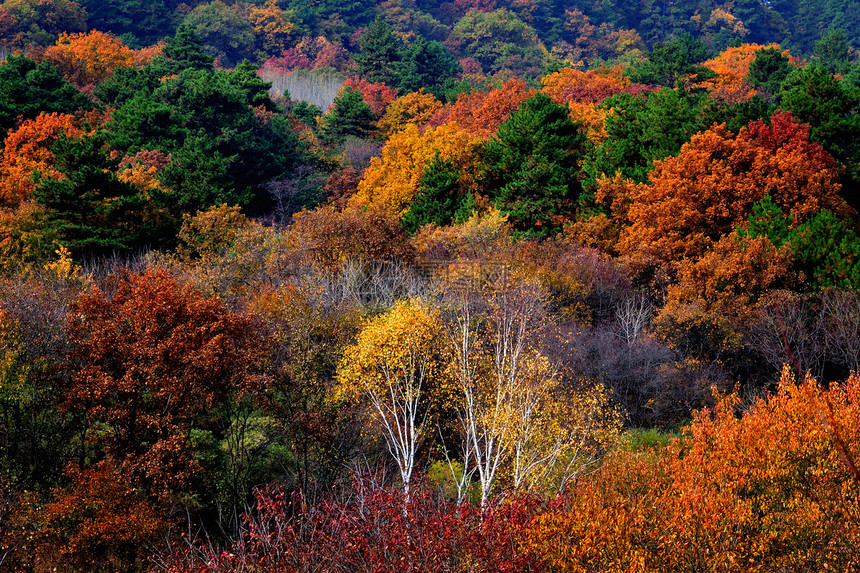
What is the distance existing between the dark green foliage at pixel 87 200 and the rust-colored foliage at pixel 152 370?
16145 mm

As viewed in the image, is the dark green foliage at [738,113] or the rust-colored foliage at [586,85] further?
the rust-colored foliage at [586,85]

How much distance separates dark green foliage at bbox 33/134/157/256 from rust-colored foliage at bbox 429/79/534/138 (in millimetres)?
23173

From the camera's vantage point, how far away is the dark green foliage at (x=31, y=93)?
147 feet

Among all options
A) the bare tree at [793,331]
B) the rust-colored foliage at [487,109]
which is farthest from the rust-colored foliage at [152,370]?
the rust-colored foliage at [487,109]

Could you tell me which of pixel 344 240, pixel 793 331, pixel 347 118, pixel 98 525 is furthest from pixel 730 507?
pixel 347 118

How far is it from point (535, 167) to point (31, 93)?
3036 cm

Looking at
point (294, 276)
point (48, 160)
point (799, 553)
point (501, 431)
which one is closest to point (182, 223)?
point (48, 160)

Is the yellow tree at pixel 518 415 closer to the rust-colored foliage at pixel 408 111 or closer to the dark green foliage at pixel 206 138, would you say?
the dark green foliage at pixel 206 138

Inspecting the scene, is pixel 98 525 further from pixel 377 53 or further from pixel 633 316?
pixel 377 53

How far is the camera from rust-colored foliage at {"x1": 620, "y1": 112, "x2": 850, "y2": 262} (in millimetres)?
34906

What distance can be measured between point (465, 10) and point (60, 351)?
9734 cm

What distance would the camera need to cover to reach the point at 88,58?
63875mm

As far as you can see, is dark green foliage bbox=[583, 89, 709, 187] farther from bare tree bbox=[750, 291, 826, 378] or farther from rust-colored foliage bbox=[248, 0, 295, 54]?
rust-colored foliage bbox=[248, 0, 295, 54]

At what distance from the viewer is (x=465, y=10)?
109 m
